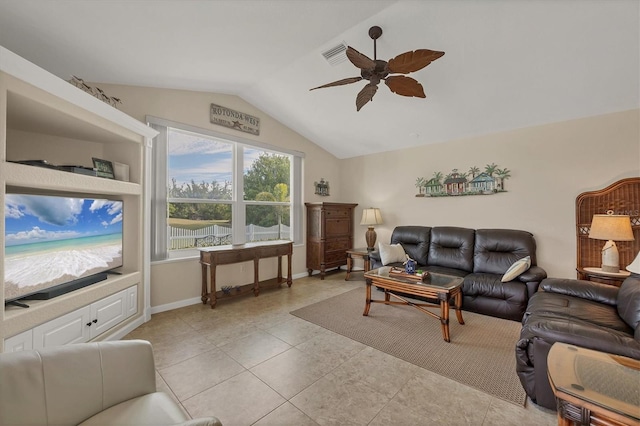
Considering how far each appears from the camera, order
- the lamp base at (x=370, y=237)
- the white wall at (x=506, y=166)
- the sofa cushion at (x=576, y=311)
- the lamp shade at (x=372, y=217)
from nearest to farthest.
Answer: the sofa cushion at (x=576, y=311)
the white wall at (x=506, y=166)
the lamp shade at (x=372, y=217)
the lamp base at (x=370, y=237)

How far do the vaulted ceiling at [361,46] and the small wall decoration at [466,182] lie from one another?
71 cm

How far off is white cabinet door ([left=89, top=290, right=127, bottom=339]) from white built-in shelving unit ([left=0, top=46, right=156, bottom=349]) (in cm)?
2

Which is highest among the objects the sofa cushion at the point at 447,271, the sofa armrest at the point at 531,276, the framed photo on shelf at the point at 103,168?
the framed photo on shelf at the point at 103,168

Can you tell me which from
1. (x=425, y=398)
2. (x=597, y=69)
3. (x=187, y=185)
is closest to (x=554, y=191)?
(x=597, y=69)

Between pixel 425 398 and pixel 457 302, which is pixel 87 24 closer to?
pixel 425 398

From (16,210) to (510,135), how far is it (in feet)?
17.9

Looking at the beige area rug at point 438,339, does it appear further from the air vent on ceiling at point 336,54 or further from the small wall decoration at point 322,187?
the air vent on ceiling at point 336,54

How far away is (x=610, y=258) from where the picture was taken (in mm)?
2863

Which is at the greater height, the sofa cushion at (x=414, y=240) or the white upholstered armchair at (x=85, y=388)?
the sofa cushion at (x=414, y=240)

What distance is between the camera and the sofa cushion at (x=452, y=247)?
3854mm

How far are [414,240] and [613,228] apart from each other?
228cm

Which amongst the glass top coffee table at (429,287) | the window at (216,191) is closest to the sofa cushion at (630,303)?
the glass top coffee table at (429,287)

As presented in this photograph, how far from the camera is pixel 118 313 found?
258cm

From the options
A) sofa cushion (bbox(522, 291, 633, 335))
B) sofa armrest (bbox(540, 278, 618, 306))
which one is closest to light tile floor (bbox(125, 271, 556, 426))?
sofa cushion (bbox(522, 291, 633, 335))
